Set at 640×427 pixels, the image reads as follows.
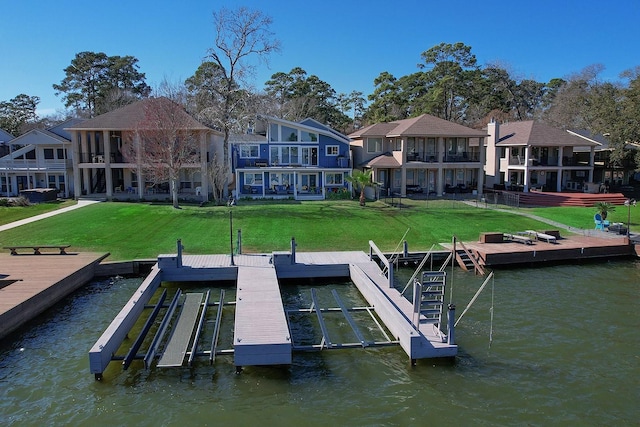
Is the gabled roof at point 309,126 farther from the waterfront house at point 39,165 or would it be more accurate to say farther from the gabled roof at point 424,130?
the waterfront house at point 39,165

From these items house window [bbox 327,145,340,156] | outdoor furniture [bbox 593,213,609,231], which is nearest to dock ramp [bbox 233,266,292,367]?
outdoor furniture [bbox 593,213,609,231]

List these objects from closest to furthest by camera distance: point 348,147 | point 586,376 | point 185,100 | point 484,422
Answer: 1. point 484,422
2. point 586,376
3. point 348,147
4. point 185,100

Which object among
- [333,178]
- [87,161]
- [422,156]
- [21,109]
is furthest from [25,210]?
[21,109]

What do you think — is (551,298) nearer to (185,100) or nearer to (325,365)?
(325,365)

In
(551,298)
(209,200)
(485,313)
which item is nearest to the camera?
(485,313)

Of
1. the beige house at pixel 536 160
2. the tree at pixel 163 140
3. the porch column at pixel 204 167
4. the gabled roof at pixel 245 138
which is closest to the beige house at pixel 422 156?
the beige house at pixel 536 160

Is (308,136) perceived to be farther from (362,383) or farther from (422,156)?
(362,383)

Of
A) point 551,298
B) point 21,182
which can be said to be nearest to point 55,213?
point 21,182

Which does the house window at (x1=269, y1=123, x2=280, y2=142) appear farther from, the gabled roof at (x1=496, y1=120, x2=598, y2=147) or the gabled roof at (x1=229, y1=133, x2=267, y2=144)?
the gabled roof at (x1=496, y1=120, x2=598, y2=147)
